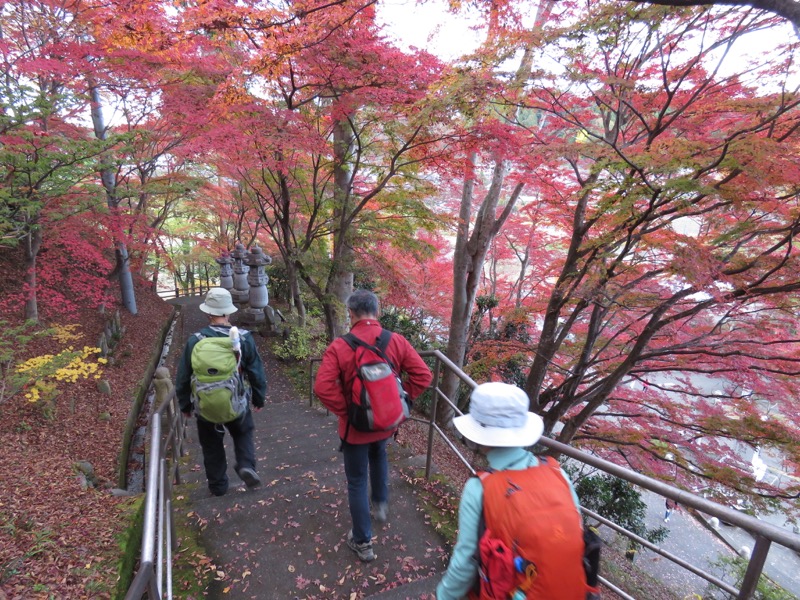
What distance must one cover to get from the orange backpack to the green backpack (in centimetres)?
226

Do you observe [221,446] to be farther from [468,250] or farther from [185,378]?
[468,250]

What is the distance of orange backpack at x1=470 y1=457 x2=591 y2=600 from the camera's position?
49.5 inches

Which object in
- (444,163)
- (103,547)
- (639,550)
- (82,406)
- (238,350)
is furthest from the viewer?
(639,550)

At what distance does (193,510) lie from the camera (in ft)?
10.4

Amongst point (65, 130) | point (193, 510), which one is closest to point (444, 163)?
point (193, 510)

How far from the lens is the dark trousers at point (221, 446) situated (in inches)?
128

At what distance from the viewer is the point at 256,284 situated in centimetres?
Answer: 1125

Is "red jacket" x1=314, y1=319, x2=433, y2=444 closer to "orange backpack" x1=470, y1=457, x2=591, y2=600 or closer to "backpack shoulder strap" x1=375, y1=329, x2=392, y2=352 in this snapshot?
"backpack shoulder strap" x1=375, y1=329, x2=392, y2=352

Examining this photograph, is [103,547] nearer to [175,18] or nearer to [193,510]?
[193,510]

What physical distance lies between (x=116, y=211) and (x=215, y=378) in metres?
8.53

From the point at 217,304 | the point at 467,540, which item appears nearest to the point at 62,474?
the point at 217,304

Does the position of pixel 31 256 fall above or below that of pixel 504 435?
below

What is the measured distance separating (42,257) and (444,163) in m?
9.18

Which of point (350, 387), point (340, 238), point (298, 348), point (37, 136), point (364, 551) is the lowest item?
point (298, 348)
